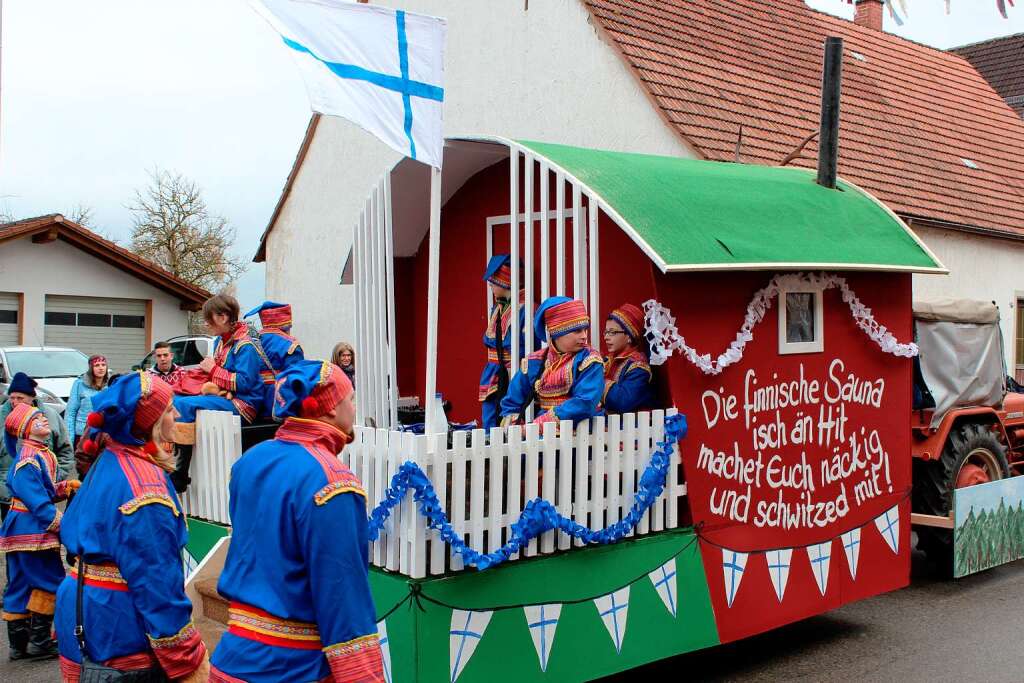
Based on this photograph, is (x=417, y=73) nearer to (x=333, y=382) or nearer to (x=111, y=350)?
(x=333, y=382)

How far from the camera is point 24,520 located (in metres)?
6.70

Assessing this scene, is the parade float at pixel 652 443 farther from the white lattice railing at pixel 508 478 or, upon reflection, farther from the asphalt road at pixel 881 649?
the asphalt road at pixel 881 649

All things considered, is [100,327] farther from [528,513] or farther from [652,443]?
[528,513]

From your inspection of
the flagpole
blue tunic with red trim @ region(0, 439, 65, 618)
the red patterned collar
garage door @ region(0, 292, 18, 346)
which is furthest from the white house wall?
garage door @ region(0, 292, 18, 346)

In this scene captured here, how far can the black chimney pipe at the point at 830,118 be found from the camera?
7867 mm

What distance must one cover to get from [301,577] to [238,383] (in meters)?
4.30

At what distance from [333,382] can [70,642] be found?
1.42 meters

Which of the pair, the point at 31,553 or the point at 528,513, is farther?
the point at 31,553

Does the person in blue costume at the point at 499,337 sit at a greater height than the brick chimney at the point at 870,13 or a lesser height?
lesser

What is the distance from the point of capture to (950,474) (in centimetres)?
835

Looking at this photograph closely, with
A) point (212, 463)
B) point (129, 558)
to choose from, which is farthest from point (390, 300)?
point (129, 558)

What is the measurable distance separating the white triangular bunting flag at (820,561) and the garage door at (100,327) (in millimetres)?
22287

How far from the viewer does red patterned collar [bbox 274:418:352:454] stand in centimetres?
310

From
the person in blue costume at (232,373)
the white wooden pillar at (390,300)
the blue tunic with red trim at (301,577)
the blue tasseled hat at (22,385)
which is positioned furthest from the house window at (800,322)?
the blue tasseled hat at (22,385)
